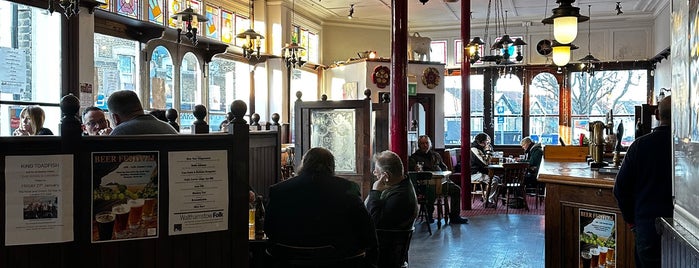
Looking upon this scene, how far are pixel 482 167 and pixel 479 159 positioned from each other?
0.70 ft

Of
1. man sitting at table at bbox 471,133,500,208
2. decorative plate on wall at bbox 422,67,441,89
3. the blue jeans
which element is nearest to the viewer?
the blue jeans

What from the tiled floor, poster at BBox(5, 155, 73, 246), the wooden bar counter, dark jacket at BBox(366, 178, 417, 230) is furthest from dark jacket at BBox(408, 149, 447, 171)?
poster at BBox(5, 155, 73, 246)

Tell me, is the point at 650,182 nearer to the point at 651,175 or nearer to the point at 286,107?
the point at 651,175

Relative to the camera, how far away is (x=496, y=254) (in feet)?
20.0

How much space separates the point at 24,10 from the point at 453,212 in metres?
5.72

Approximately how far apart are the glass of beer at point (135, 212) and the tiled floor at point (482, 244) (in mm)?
3953

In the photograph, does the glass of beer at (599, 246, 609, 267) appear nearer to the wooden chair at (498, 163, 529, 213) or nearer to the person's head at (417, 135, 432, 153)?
the person's head at (417, 135, 432, 153)

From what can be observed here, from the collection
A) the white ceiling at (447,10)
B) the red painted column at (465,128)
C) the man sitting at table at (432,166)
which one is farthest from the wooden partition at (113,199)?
the white ceiling at (447,10)

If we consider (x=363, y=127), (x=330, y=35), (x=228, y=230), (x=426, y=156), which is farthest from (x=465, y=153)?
(x=228, y=230)

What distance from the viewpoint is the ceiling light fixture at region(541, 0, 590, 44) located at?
15.6ft

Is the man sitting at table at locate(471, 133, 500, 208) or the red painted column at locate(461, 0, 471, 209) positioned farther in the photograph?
the man sitting at table at locate(471, 133, 500, 208)

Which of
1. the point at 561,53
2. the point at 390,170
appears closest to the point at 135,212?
the point at 390,170

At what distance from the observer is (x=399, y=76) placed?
6137 millimetres

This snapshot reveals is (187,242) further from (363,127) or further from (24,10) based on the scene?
(24,10)
